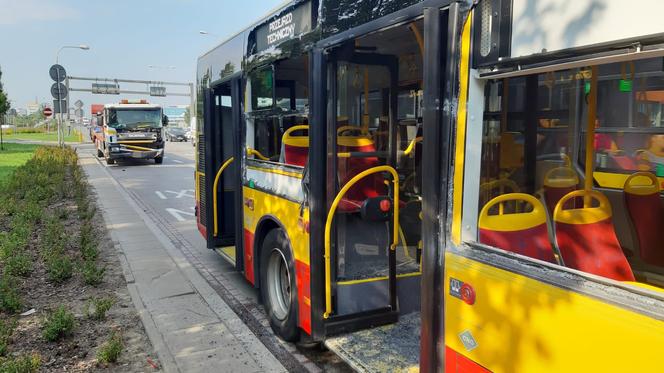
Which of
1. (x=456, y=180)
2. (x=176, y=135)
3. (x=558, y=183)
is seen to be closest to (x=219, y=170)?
(x=558, y=183)

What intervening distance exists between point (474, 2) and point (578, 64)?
57 cm

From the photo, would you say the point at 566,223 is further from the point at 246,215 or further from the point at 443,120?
the point at 246,215

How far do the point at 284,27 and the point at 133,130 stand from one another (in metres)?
20.4

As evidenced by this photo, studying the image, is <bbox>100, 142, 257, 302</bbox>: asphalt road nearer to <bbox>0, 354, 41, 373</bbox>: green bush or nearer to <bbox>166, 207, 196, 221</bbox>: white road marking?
<bbox>166, 207, 196, 221</bbox>: white road marking

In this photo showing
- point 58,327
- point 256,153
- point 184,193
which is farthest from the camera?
point 184,193

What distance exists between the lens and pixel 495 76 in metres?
2.08

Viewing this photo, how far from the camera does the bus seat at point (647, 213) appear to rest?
129 inches

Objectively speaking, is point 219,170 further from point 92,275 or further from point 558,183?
point 558,183

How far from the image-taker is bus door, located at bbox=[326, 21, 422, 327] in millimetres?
3623

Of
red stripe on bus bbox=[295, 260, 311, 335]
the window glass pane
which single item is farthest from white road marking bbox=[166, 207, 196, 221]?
red stripe on bus bbox=[295, 260, 311, 335]

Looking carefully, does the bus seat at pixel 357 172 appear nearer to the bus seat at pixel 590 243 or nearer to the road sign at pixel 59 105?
the bus seat at pixel 590 243

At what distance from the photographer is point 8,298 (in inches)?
193

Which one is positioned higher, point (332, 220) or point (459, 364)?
point (332, 220)

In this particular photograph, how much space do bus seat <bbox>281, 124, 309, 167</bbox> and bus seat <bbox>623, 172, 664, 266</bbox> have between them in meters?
2.39
